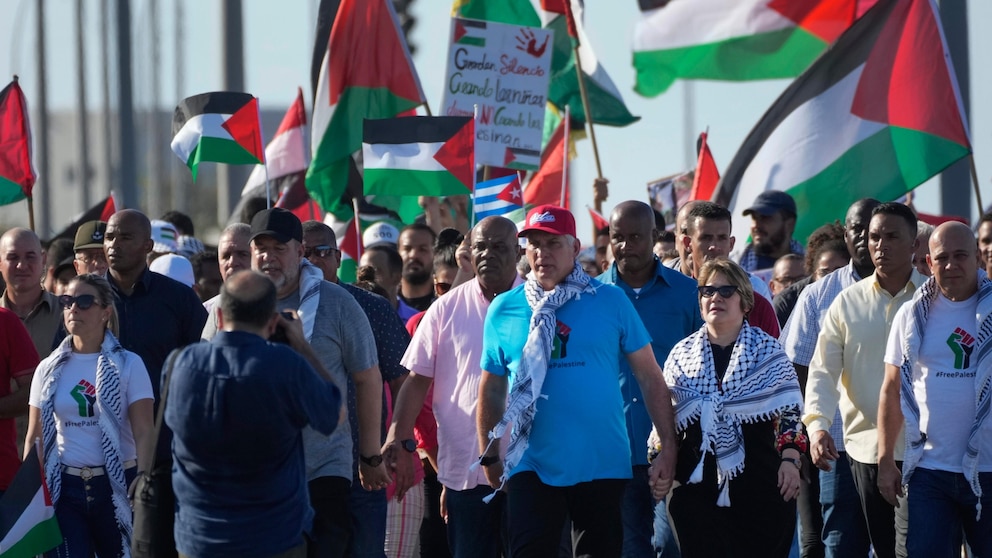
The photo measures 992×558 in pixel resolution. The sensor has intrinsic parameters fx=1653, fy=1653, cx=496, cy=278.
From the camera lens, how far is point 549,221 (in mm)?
7684

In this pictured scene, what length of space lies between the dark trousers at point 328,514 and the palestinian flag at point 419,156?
4.88m

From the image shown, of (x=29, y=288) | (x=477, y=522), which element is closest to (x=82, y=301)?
(x=29, y=288)

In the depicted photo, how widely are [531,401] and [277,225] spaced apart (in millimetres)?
1445

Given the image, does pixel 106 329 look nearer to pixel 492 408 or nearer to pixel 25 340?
pixel 25 340

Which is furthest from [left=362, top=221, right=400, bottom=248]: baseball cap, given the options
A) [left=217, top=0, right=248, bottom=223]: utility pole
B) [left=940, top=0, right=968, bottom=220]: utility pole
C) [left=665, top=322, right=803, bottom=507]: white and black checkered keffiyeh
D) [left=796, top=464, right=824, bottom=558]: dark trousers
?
[left=665, top=322, right=803, bottom=507]: white and black checkered keffiyeh

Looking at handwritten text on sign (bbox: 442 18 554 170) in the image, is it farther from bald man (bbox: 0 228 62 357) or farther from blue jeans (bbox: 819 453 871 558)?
blue jeans (bbox: 819 453 871 558)

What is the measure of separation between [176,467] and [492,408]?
65.5 inches

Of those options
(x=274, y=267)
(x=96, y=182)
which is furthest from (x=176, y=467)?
(x=96, y=182)

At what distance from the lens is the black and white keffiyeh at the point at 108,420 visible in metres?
8.22

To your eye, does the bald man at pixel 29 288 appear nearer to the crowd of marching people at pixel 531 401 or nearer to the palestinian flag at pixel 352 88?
the crowd of marching people at pixel 531 401

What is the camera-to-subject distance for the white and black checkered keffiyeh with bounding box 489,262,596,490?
292 inches

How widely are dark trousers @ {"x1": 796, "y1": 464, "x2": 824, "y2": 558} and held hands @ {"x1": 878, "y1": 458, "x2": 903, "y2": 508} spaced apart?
4.61 feet

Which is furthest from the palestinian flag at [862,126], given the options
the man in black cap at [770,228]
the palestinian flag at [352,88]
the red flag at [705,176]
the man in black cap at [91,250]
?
the man in black cap at [91,250]

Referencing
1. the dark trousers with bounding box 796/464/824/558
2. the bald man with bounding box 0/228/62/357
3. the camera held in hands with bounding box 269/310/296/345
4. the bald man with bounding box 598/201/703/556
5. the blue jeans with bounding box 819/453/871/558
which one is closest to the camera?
the camera held in hands with bounding box 269/310/296/345
